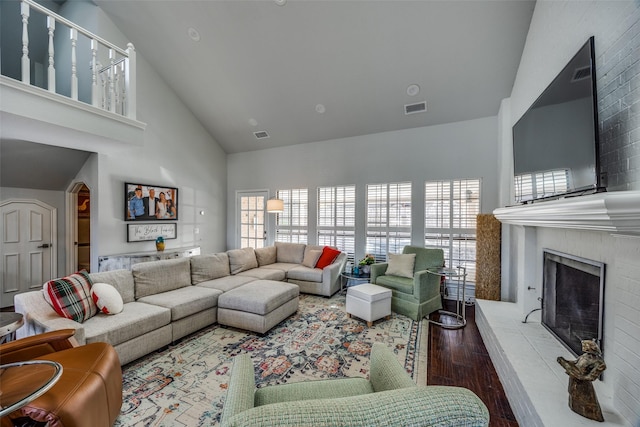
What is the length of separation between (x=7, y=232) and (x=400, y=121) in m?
6.25

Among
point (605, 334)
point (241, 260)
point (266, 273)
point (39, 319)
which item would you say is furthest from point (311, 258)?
point (605, 334)

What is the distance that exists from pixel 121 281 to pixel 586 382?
3856 millimetres

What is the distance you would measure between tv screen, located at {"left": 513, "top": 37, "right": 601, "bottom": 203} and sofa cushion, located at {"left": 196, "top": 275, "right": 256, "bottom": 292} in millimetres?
3415

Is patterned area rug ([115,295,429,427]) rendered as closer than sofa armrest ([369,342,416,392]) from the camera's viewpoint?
No

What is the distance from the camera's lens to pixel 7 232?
3766mm

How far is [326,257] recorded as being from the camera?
479 cm

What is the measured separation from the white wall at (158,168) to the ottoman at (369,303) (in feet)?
11.6

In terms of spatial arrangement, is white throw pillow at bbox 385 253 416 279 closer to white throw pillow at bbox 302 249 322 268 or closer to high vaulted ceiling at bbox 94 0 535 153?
white throw pillow at bbox 302 249 322 268

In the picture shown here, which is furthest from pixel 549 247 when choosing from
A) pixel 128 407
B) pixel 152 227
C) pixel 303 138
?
pixel 152 227

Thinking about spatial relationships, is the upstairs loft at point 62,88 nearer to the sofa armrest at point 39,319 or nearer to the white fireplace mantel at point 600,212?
the sofa armrest at point 39,319

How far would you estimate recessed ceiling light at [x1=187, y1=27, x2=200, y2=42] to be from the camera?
4.01 metres

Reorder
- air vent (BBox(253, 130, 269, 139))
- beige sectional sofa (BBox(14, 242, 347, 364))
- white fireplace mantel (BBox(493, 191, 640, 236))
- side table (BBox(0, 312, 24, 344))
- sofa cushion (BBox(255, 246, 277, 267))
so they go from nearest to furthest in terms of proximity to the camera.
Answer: white fireplace mantel (BBox(493, 191, 640, 236)), side table (BBox(0, 312, 24, 344)), beige sectional sofa (BBox(14, 242, 347, 364)), sofa cushion (BBox(255, 246, 277, 267)), air vent (BBox(253, 130, 269, 139))

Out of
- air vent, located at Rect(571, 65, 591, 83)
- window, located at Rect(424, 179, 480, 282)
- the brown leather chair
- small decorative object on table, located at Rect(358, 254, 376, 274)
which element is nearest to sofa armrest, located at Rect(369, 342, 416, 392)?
the brown leather chair

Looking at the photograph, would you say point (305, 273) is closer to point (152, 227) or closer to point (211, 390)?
point (211, 390)
